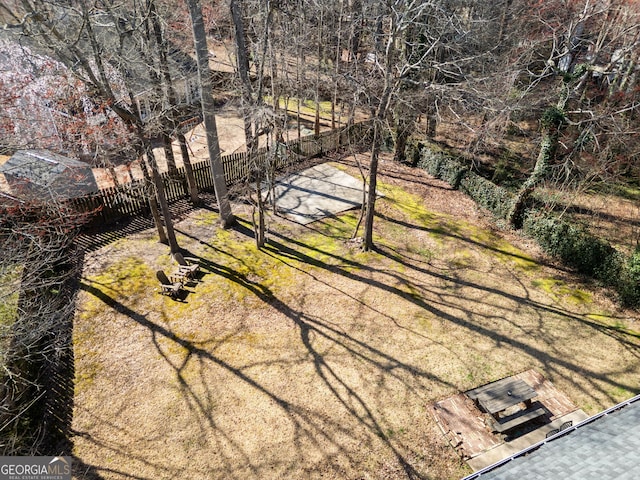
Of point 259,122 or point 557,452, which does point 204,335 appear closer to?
point 259,122

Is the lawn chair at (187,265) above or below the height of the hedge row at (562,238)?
below

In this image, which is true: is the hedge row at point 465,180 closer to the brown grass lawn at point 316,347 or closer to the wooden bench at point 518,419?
the brown grass lawn at point 316,347

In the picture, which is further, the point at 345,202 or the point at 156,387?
the point at 345,202

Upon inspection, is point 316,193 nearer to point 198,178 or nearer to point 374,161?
point 198,178

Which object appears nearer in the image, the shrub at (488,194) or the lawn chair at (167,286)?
the lawn chair at (167,286)

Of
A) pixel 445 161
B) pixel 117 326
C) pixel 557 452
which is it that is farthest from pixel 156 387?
pixel 445 161

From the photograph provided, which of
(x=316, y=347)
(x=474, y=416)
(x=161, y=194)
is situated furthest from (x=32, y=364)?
(x=474, y=416)

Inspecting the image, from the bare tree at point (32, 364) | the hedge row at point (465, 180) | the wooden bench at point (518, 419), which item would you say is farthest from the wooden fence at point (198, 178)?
the wooden bench at point (518, 419)
